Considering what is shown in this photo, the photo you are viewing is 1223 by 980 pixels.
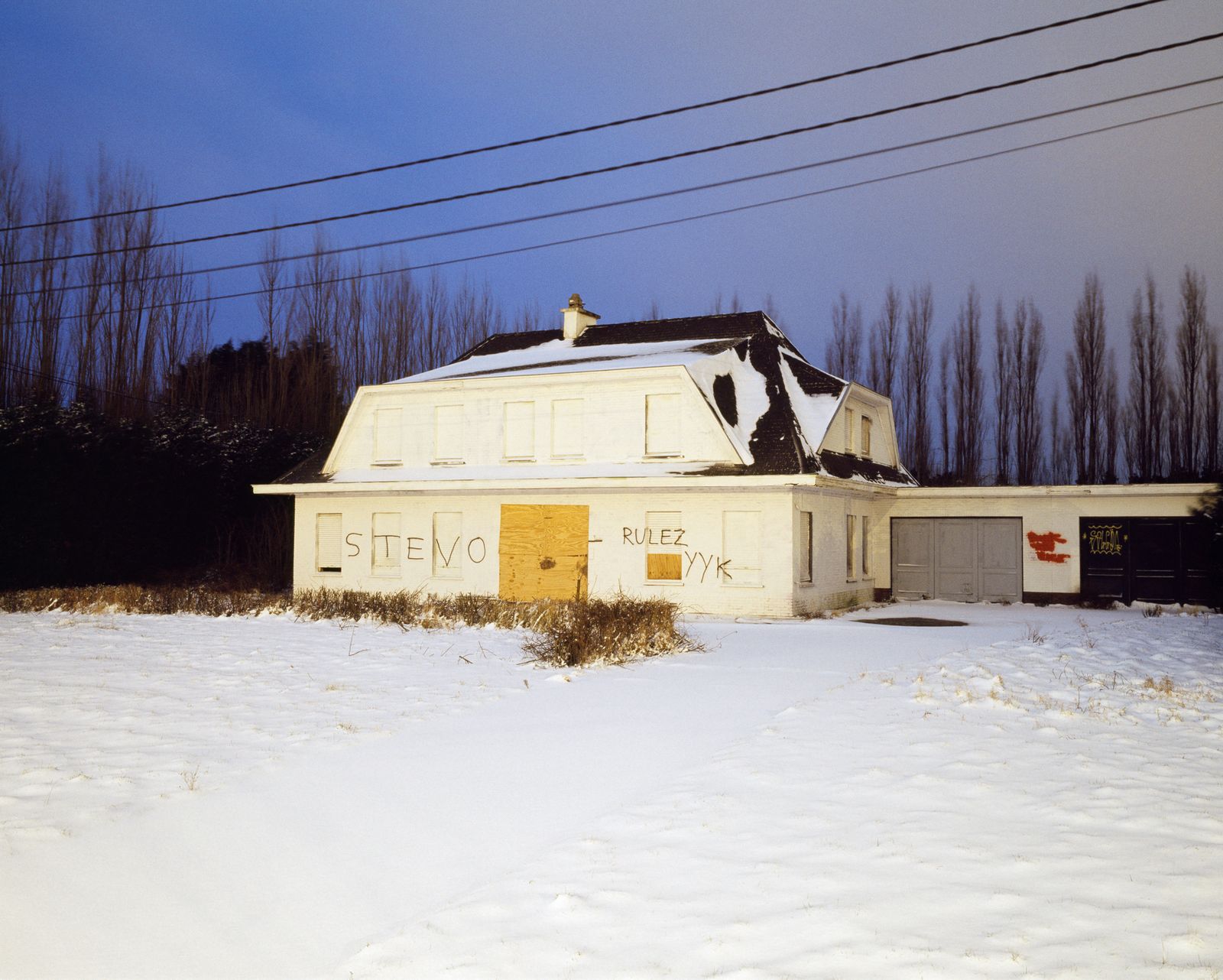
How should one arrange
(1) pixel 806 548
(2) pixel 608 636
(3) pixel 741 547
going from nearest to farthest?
1. (2) pixel 608 636
2. (3) pixel 741 547
3. (1) pixel 806 548

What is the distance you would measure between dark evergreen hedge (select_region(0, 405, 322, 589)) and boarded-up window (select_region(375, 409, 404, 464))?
788 cm

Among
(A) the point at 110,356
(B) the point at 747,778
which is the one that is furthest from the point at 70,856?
(A) the point at 110,356

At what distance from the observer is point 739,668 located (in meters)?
12.5

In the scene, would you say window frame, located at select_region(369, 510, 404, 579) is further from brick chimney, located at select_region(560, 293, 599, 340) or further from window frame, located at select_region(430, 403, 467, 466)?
brick chimney, located at select_region(560, 293, 599, 340)

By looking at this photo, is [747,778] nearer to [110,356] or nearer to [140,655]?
[140,655]

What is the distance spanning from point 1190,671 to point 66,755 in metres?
12.3

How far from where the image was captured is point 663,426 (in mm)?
22297

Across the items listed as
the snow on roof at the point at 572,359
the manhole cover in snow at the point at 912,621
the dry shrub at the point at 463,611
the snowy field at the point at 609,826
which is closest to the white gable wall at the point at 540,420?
the snow on roof at the point at 572,359

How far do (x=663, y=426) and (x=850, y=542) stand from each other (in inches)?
244

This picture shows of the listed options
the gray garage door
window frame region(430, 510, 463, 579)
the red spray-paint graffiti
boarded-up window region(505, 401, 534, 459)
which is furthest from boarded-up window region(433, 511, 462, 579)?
the red spray-paint graffiti

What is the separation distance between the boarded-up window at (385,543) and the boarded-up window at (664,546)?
273 inches

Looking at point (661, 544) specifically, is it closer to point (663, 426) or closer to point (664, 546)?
point (664, 546)

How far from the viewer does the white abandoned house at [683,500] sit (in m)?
21.6

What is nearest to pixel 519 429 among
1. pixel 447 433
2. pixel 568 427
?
pixel 568 427
